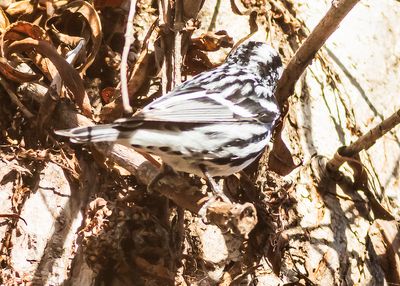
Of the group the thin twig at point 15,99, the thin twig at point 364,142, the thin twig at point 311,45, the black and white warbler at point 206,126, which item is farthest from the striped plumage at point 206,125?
the thin twig at point 15,99

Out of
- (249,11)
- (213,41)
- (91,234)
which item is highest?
(249,11)

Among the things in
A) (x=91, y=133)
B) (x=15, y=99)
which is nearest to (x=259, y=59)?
(x=15, y=99)

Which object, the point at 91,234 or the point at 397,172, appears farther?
the point at 397,172

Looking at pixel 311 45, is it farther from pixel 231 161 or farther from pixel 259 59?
pixel 231 161

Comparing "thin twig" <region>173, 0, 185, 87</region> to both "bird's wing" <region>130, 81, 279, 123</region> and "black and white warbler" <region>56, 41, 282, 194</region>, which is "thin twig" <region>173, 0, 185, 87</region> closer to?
"black and white warbler" <region>56, 41, 282, 194</region>

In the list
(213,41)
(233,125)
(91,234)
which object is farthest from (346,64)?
(91,234)

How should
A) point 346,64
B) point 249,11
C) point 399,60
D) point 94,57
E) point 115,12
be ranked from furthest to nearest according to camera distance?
point 399,60
point 346,64
point 249,11
point 115,12
point 94,57

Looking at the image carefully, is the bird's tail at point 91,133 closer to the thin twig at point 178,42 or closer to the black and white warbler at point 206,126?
the black and white warbler at point 206,126

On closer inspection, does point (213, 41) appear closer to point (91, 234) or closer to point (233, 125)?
point (233, 125)
